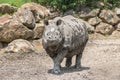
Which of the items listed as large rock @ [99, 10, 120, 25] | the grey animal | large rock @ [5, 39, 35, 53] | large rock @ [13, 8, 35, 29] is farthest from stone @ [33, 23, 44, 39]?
the grey animal

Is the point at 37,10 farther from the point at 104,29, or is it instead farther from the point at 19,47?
the point at 19,47

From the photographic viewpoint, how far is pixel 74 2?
19297 millimetres

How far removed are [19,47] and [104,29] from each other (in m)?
5.02

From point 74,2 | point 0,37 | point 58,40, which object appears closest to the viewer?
point 58,40

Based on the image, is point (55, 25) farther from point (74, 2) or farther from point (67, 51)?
point (74, 2)

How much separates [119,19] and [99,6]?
3.22 feet

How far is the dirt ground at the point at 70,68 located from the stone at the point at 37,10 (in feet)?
7.42

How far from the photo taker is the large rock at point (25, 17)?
52.7 feet

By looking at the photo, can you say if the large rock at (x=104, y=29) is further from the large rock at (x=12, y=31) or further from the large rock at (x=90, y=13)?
the large rock at (x=12, y=31)

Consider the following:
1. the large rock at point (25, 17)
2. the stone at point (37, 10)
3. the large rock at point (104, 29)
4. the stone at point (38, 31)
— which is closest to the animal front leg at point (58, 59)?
the large rock at point (25, 17)

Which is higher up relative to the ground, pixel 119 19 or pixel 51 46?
pixel 51 46

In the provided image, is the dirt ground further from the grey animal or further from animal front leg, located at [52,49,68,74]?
the grey animal

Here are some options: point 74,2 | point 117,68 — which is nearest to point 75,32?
point 117,68

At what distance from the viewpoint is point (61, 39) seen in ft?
37.5
